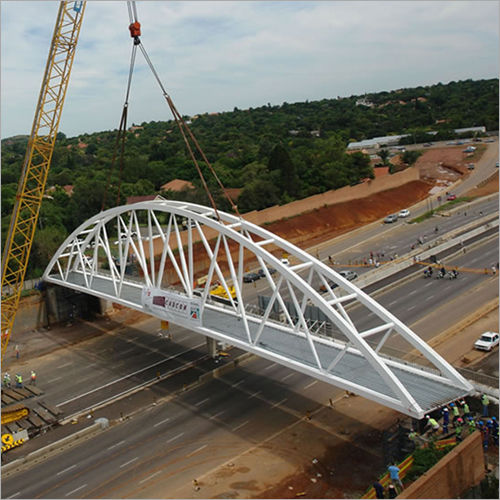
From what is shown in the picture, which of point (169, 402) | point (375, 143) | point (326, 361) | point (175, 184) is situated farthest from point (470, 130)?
point (326, 361)

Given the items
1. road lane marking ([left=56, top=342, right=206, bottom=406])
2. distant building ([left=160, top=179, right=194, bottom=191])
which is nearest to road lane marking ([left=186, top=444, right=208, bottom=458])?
road lane marking ([left=56, top=342, right=206, bottom=406])

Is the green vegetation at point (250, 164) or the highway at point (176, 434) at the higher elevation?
the green vegetation at point (250, 164)

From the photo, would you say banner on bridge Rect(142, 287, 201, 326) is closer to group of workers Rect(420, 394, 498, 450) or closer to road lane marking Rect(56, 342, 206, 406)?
road lane marking Rect(56, 342, 206, 406)

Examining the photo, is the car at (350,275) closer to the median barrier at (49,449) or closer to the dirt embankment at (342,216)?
the dirt embankment at (342,216)

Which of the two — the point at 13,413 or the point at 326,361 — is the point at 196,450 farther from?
the point at 13,413

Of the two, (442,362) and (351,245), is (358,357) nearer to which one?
(442,362)

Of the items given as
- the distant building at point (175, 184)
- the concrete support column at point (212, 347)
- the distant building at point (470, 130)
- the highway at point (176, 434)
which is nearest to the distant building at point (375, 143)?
the distant building at point (470, 130)
